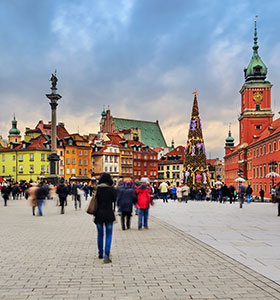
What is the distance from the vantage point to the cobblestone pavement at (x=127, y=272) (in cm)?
657

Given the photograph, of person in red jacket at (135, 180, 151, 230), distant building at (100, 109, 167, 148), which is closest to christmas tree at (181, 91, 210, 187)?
person in red jacket at (135, 180, 151, 230)

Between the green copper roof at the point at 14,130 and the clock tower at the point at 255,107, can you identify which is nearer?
the clock tower at the point at 255,107

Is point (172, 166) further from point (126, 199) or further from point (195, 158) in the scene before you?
point (126, 199)

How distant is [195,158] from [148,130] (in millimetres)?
99656

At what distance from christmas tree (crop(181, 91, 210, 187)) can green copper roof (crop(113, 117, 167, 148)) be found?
3508 inches

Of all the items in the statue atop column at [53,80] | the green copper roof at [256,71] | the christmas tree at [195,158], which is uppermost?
the green copper roof at [256,71]

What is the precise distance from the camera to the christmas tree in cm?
5188

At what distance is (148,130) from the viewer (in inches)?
5965

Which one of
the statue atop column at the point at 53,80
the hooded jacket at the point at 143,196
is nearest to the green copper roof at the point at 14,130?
the statue atop column at the point at 53,80

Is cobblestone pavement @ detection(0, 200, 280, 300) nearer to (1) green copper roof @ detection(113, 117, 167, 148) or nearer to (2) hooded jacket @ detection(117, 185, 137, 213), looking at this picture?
(2) hooded jacket @ detection(117, 185, 137, 213)

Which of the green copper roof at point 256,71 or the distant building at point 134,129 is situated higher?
the green copper roof at point 256,71

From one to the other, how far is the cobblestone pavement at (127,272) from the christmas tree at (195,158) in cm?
3904

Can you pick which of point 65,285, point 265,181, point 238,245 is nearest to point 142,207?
point 238,245

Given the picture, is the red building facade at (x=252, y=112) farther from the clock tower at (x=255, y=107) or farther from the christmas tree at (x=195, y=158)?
the christmas tree at (x=195, y=158)
